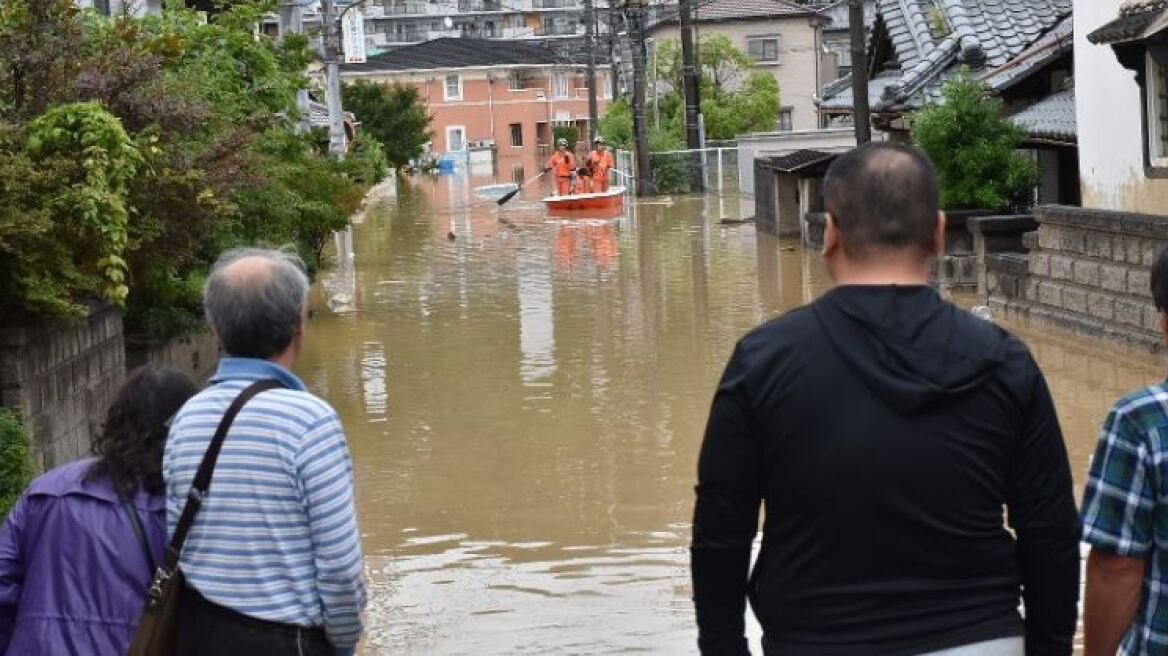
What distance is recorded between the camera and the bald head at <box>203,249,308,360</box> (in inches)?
166

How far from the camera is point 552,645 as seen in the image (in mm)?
8125

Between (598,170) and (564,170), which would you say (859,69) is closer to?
(598,170)

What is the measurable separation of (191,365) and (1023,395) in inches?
503

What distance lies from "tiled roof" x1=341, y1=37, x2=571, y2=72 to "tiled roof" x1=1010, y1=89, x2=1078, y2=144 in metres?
70.1

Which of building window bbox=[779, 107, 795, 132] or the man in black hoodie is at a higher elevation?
building window bbox=[779, 107, 795, 132]

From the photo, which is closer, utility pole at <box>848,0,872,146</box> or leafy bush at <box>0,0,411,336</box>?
leafy bush at <box>0,0,411,336</box>

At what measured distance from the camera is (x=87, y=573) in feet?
14.4

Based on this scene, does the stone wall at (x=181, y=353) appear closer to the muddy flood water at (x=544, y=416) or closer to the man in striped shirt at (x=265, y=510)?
the muddy flood water at (x=544, y=416)

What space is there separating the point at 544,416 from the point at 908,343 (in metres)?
11.3

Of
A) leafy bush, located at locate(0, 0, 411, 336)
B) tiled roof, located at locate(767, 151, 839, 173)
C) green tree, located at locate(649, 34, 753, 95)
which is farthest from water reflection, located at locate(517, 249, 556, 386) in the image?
green tree, located at locate(649, 34, 753, 95)

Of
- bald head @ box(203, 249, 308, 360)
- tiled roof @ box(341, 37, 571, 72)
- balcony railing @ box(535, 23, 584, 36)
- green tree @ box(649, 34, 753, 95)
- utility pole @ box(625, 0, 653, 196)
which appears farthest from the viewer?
balcony railing @ box(535, 23, 584, 36)

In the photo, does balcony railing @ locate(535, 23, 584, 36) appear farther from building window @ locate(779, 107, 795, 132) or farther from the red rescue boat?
the red rescue boat

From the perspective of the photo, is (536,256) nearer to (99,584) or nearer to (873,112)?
(873,112)

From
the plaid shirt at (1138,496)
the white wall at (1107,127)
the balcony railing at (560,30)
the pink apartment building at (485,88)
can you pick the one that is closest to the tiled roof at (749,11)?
the pink apartment building at (485,88)
